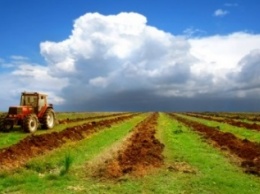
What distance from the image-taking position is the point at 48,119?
35.2 meters

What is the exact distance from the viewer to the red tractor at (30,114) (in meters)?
31.6

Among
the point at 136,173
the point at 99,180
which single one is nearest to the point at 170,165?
the point at 136,173

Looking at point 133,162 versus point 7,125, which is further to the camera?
point 7,125

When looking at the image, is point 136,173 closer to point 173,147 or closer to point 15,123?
point 173,147

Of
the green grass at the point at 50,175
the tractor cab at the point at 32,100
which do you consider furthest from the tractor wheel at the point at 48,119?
the green grass at the point at 50,175

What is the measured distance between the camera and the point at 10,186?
43.0ft

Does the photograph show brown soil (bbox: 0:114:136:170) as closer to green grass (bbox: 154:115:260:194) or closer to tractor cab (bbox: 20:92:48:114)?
green grass (bbox: 154:115:260:194)

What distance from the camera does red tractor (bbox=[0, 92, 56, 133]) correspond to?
104 ft

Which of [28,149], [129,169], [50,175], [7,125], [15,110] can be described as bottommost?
[50,175]

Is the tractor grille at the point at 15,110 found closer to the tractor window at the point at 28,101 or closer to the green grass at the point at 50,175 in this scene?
the tractor window at the point at 28,101

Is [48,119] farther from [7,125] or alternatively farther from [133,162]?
[133,162]

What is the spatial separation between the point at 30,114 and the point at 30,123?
3.59 feet

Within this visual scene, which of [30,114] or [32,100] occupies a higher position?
[32,100]

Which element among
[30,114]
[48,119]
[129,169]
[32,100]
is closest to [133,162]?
[129,169]
